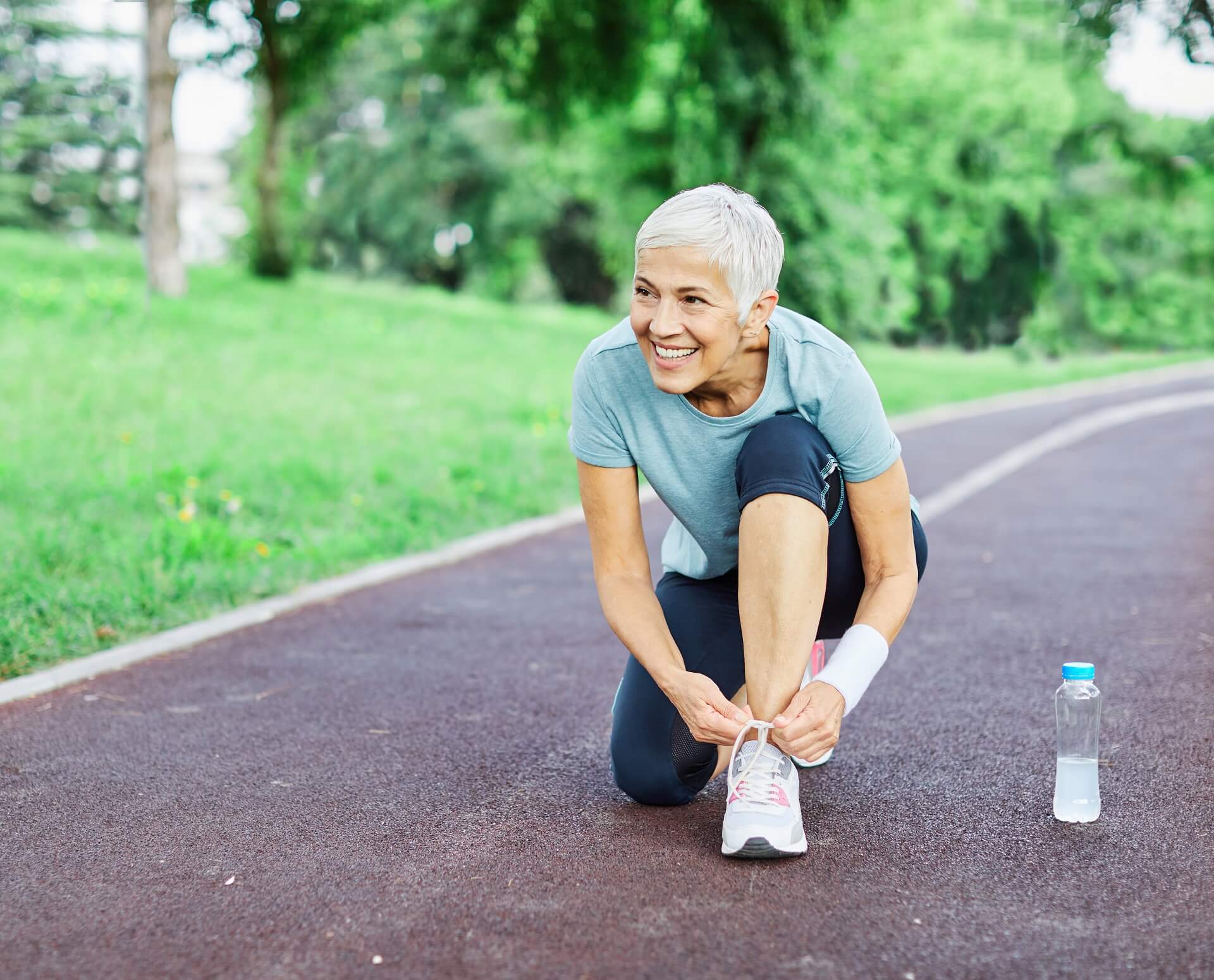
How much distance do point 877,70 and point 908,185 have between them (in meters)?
3.35

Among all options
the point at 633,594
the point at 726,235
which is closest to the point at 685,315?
the point at 726,235

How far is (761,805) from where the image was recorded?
298cm

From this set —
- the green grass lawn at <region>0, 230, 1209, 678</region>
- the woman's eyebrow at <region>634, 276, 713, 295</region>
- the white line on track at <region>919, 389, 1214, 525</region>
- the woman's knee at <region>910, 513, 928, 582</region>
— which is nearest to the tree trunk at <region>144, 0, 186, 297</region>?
the green grass lawn at <region>0, 230, 1209, 678</region>

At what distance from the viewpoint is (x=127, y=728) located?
4.12 meters

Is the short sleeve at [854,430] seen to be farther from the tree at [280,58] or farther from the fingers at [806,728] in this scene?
the tree at [280,58]

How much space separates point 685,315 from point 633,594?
717 mm

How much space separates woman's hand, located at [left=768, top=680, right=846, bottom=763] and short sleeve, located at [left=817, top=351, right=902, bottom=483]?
0.53 m

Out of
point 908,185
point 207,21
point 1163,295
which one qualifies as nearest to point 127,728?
point 207,21

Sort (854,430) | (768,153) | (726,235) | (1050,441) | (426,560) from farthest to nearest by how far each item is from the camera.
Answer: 1. (768,153)
2. (1050,441)
3. (426,560)
4. (854,430)
5. (726,235)

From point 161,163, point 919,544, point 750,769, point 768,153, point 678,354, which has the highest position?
point 768,153

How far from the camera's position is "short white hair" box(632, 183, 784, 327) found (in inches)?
115

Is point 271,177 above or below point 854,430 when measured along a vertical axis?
above

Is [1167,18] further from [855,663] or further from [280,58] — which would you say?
[280,58]

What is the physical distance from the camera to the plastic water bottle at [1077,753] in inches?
130
